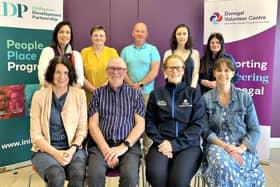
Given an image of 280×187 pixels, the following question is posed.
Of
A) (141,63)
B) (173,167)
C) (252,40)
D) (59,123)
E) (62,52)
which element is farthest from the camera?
(252,40)

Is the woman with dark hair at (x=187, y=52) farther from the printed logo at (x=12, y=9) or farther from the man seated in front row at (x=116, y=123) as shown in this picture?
the printed logo at (x=12, y=9)

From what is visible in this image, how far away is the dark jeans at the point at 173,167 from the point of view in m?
2.20

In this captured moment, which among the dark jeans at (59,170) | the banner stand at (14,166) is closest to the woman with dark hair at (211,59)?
the dark jeans at (59,170)

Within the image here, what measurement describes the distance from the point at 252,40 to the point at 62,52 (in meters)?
2.27

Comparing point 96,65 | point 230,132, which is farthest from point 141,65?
point 230,132

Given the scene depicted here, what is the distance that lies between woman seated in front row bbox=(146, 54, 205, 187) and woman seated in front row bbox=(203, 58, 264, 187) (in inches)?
4.2

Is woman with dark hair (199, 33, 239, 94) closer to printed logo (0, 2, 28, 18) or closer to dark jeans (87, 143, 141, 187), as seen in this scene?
dark jeans (87, 143, 141, 187)

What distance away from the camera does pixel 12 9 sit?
342 centimetres

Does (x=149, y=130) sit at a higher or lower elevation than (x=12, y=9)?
lower

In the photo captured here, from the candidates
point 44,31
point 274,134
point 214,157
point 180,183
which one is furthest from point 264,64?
point 44,31

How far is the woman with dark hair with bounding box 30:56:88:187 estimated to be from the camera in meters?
2.24

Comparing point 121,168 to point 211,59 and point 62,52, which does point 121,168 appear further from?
point 211,59

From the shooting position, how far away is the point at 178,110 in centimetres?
246

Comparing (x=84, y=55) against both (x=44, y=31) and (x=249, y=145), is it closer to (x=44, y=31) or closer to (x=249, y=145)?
(x=44, y=31)
